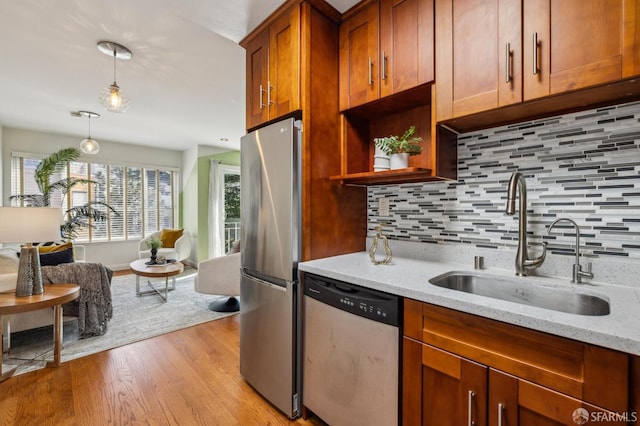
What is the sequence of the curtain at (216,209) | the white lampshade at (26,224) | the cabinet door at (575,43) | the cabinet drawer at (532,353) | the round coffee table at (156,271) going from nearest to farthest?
the cabinet drawer at (532,353) < the cabinet door at (575,43) < the white lampshade at (26,224) < the round coffee table at (156,271) < the curtain at (216,209)

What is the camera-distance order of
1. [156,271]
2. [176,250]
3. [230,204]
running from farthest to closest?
[230,204] → [176,250] → [156,271]

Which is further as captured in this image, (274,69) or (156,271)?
(156,271)

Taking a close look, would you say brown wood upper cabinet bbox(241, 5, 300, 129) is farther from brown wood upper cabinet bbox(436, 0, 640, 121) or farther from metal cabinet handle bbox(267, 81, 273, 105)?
brown wood upper cabinet bbox(436, 0, 640, 121)

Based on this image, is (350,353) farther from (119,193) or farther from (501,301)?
(119,193)

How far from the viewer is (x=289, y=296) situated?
5.44 feet

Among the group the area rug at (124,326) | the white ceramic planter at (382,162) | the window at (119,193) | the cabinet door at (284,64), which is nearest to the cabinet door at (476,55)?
the white ceramic planter at (382,162)

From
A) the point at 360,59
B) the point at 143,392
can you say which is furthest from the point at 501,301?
the point at 143,392

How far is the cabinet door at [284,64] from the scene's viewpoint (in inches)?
68.5

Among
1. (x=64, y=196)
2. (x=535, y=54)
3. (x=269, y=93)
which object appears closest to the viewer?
(x=535, y=54)

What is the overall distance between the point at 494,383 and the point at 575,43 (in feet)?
4.11

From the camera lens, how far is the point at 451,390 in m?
1.07

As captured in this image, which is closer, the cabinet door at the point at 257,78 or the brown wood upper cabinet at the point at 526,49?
the brown wood upper cabinet at the point at 526,49

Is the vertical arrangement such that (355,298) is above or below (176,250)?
above

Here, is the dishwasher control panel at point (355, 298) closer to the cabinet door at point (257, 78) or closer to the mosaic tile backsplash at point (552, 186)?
the mosaic tile backsplash at point (552, 186)
